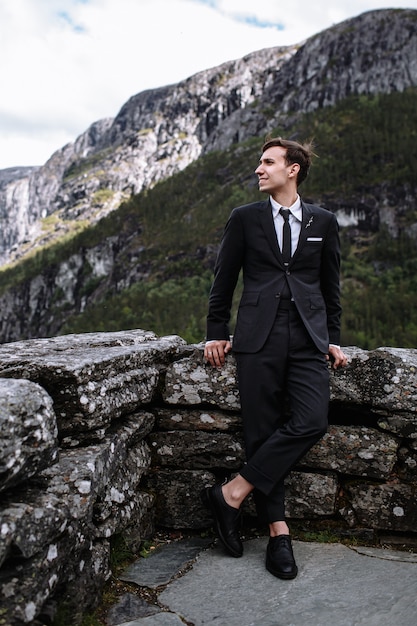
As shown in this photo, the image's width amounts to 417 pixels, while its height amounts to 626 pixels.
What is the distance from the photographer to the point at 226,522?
13.2 ft

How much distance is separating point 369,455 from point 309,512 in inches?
25.6

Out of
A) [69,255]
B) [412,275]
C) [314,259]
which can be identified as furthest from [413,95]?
[314,259]

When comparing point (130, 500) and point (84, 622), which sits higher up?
point (130, 500)

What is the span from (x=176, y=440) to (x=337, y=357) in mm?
1462

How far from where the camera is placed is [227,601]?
3318 mm

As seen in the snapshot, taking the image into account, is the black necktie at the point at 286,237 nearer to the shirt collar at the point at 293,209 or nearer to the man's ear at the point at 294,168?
the shirt collar at the point at 293,209

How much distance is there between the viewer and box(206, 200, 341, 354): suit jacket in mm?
4184

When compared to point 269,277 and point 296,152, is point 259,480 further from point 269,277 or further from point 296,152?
point 296,152

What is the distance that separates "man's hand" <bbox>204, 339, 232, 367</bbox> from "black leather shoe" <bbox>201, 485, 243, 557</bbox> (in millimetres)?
968

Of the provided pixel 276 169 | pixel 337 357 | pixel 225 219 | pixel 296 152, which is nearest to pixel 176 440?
pixel 337 357

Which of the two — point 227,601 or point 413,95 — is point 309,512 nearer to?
point 227,601

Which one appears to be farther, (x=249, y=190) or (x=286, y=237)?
(x=249, y=190)

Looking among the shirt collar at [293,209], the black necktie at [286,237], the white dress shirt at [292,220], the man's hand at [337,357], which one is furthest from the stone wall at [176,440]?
the shirt collar at [293,209]

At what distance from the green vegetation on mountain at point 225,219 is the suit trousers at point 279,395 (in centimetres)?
7356
